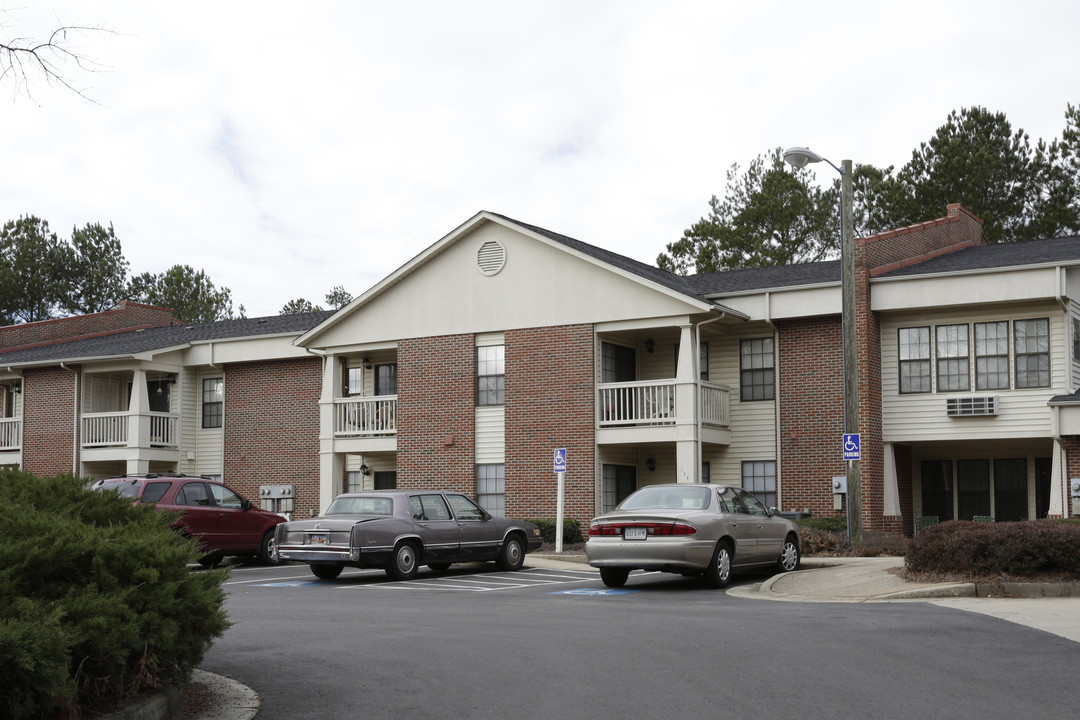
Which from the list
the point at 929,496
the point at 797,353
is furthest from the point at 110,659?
the point at 929,496

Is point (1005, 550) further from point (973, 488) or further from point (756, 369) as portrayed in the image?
point (973, 488)

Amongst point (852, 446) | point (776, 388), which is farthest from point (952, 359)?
point (852, 446)

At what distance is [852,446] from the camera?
21.0m

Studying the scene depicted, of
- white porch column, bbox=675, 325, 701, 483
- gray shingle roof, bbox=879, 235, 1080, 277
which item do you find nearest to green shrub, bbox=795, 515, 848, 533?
white porch column, bbox=675, 325, 701, 483

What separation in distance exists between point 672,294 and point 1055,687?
1825 cm

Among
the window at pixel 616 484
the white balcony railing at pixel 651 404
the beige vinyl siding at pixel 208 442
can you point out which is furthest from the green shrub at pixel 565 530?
the beige vinyl siding at pixel 208 442

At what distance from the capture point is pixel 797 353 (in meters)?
27.1

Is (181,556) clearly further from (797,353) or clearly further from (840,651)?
(797,353)

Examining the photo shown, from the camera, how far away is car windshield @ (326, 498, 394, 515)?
19.1 meters

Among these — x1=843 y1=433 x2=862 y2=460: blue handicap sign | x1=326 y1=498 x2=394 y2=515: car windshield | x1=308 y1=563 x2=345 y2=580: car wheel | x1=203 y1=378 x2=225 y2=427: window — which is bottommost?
x1=308 y1=563 x2=345 y2=580: car wheel

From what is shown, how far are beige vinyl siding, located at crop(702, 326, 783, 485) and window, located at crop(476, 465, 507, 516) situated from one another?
4.76m

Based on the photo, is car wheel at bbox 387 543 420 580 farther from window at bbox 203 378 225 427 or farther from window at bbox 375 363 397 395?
window at bbox 203 378 225 427

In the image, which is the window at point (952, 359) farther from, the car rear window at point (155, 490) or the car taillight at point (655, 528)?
the car rear window at point (155, 490)

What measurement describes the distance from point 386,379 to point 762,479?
415 inches
